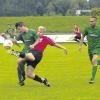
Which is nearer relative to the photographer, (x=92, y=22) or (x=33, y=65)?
(x=33, y=65)

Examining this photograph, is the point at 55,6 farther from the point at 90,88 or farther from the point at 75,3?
the point at 90,88

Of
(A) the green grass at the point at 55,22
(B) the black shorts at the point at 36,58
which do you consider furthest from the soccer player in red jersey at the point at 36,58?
(A) the green grass at the point at 55,22

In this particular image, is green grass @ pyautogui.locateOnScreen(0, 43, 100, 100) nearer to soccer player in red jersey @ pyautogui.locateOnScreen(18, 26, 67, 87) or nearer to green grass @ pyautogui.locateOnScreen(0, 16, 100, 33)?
soccer player in red jersey @ pyautogui.locateOnScreen(18, 26, 67, 87)

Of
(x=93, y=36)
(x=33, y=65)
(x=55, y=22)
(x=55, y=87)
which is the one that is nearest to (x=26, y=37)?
(x=33, y=65)

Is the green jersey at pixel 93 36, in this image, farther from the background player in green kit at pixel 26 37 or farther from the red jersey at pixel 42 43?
the background player in green kit at pixel 26 37

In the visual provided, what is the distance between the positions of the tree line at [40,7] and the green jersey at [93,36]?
110m

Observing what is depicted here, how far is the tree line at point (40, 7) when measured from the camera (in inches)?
5246

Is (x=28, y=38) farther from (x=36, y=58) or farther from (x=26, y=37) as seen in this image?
(x=36, y=58)

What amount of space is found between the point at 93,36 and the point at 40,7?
121061mm

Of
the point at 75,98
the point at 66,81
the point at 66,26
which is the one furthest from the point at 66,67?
the point at 66,26

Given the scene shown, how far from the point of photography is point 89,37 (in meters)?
18.3

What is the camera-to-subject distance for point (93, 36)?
59.8 feet

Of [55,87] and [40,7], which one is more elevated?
[55,87]

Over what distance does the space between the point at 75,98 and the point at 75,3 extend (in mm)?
123370
